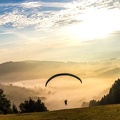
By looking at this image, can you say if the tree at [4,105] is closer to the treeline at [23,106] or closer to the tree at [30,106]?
the treeline at [23,106]

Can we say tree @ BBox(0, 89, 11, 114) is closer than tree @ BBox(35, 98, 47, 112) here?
Yes

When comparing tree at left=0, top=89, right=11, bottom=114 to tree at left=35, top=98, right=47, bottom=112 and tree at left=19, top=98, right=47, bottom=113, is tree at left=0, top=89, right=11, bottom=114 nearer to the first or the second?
tree at left=19, top=98, right=47, bottom=113

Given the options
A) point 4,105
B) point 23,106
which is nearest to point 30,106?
point 23,106

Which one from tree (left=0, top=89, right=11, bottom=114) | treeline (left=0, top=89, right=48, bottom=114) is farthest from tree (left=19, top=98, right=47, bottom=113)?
tree (left=0, top=89, right=11, bottom=114)

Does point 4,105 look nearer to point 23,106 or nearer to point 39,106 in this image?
point 23,106

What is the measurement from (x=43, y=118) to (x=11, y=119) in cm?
688

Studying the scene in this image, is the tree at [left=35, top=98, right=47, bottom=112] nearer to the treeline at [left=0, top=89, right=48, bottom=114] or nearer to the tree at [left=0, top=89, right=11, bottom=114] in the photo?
the treeline at [left=0, top=89, right=48, bottom=114]

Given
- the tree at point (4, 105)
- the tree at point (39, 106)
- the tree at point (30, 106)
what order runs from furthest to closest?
1. the tree at point (39, 106)
2. the tree at point (30, 106)
3. the tree at point (4, 105)

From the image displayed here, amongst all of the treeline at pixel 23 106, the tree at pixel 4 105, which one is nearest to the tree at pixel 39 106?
the treeline at pixel 23 106

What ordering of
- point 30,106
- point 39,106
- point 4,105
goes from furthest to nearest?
1. point 39,106
2. point 30,106
3. point 4,105

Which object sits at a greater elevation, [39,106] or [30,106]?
[30,106]

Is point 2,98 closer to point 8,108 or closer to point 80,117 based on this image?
point 8,108

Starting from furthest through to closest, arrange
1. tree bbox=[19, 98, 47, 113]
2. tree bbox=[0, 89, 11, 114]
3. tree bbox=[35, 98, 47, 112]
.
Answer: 1. tree bbox=[35, 98, 47, 112]
2. tree bbox=[19, 98, 47, 113]
3. tree bbox=[0, 89, 11, 114]

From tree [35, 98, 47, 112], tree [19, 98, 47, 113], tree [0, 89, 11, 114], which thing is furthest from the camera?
tree [35, 98, 47, 112]
